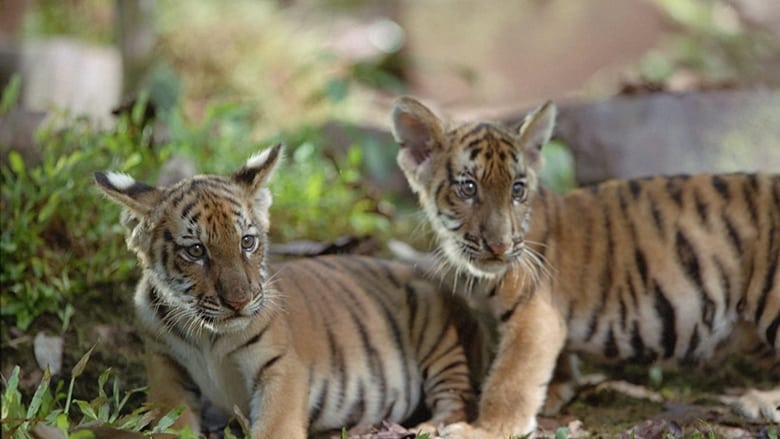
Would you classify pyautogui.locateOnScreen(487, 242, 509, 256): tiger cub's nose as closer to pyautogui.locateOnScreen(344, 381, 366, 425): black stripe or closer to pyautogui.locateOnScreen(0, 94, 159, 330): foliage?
pyautogui.locateOnScreen(344, 381, 366, 425): black stripe

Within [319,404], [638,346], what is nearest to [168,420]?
[319,404]

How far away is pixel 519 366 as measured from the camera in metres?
4.53

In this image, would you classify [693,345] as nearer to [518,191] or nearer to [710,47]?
[518,191]

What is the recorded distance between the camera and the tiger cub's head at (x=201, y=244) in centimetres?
383

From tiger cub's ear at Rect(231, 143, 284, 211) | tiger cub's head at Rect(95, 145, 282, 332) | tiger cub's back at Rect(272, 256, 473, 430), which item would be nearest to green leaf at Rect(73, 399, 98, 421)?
tiger cub's head at Rect(95, 145, 282, 332)

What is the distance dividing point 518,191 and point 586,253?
60 cm

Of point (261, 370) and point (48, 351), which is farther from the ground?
point (261, 370)

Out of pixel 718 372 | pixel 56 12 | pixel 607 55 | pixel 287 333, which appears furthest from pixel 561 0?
pixel 287 333

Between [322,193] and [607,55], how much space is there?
704 cm

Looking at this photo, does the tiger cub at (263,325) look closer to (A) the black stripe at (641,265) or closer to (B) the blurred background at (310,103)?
(B) the blurred background at (310,103)

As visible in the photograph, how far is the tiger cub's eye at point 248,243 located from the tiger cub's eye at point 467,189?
3.49 feet

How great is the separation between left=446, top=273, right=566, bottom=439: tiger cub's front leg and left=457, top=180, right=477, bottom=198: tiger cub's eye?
0.44 meters

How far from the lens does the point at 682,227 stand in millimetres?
5000

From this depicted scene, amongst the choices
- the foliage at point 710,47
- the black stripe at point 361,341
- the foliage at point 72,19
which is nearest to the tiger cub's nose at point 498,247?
the black stripe at point 361,341
